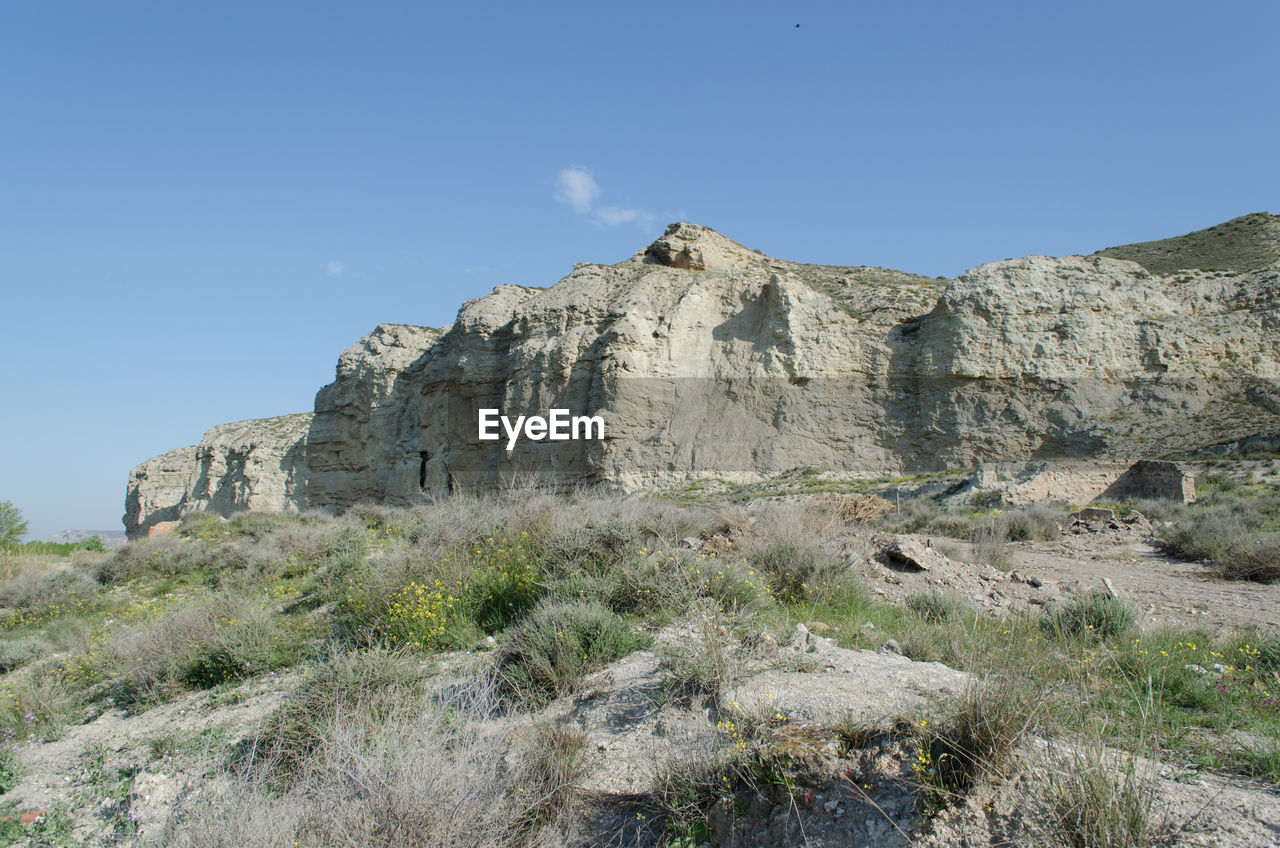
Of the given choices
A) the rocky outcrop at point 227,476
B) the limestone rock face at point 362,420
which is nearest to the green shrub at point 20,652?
the limestone rock face at point 362,420

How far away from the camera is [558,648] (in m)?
4.74

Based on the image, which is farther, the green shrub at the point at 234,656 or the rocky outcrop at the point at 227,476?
the rocky outcrop at the point at 227,476

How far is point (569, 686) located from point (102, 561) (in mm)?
14464

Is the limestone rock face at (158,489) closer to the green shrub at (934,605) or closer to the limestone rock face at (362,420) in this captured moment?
the limestone rock face at (362,420)

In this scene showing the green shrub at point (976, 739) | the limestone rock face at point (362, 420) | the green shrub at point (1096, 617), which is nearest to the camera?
the green shrub at point (976, 739)

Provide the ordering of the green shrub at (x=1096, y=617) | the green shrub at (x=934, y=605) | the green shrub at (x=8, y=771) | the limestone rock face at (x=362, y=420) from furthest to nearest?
the limestone rock face at (x=362, y=420), the green shrub at (x=934, y=605), the green shrub at (x=1096, y=617), the green shrub at (x=8, y=771)

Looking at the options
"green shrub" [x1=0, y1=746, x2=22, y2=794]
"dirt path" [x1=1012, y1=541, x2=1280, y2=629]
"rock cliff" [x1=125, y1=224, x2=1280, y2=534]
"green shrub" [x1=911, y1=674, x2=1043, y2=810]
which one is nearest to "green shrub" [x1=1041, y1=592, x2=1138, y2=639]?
"dirt path" [x1=1012, y1=541, x2=1280, y2=629]

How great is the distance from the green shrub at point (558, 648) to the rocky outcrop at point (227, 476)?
123 ft

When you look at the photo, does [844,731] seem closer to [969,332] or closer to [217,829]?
[217,829]

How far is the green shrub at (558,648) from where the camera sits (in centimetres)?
458

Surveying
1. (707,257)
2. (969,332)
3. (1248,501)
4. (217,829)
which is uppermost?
(707,257)

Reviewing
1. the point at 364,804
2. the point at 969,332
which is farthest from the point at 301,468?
the point at 364,804

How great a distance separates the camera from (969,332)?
26203 mm

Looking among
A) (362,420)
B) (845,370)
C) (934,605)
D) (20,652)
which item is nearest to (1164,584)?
(934,605)
